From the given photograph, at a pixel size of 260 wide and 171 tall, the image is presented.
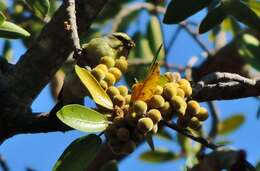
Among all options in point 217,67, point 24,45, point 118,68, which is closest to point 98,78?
point 118,68

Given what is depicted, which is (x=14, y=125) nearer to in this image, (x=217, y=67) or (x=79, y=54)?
(x=79, y=54)

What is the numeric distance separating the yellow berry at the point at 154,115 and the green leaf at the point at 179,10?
0.38 meters

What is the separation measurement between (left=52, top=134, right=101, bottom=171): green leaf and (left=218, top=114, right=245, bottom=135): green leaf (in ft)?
5.54

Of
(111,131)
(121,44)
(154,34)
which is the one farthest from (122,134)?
(154,34)

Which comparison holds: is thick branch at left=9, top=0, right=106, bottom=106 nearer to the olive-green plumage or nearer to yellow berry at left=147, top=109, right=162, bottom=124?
the olive-green plumage

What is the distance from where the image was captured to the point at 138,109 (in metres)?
1.11

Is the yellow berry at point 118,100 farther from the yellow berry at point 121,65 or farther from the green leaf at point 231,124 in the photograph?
the green leaf at point 231,124

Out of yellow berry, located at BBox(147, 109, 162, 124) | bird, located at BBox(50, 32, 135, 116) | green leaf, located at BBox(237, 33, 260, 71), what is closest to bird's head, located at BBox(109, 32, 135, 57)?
bird, located at BBox(50, 32, 135, 116)

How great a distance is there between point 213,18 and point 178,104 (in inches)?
17.1

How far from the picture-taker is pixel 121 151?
1.14 meters

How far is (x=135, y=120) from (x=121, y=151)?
0.05 m

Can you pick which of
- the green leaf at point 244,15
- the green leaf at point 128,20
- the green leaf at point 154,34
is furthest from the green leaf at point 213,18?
the green leaf at point 128,20

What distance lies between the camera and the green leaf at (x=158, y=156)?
294cm

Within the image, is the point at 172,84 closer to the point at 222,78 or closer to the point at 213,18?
the point at 222,78
